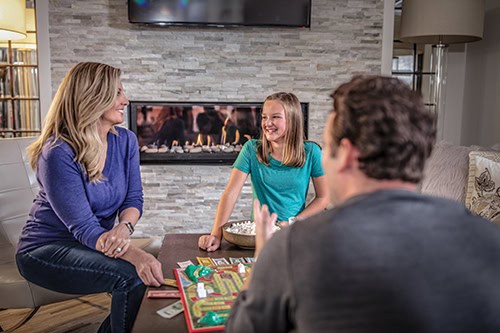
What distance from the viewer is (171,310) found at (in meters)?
1.12

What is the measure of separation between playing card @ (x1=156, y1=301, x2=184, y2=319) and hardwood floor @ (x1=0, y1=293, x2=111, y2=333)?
1.34 m

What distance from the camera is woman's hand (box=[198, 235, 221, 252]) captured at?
158 centimetres

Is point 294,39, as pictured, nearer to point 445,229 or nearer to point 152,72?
point 152,72

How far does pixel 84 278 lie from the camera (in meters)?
1.59

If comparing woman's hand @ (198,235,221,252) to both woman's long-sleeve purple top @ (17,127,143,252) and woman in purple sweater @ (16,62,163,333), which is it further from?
woman's long-sleeve purple top @ (17,127,143,252)

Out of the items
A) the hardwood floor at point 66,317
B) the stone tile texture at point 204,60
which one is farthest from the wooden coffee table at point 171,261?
the stone tile texture at point 204,60

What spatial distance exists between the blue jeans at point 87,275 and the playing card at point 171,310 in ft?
1.30

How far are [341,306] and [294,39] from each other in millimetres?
3182

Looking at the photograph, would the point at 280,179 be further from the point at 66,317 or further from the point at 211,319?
the point at 66,317

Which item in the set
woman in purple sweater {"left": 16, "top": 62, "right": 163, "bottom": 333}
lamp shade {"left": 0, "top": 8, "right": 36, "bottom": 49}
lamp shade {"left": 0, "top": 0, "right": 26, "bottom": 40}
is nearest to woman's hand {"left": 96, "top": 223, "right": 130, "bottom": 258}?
woman in purple sweater {"left": 16, "top": 62, "right": 163, "bottom": 333}

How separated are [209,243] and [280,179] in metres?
0.50

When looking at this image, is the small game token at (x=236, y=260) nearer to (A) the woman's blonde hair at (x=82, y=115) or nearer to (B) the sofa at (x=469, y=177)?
(A) the woman's blonde hair at (x=82, y=115)

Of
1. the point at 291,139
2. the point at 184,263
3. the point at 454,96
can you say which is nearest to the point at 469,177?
the point at 291,139

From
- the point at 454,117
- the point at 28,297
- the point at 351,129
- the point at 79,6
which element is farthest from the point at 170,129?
the point at 351,129
